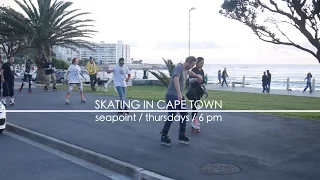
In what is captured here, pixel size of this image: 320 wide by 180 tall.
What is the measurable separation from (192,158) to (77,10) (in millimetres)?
24985

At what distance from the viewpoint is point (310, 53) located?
1180 centimetres

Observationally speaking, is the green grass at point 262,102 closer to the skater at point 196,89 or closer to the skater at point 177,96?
the skater at point 196,89

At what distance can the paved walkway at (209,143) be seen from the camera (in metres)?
6.11

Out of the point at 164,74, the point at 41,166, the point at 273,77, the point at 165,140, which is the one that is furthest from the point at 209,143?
the point at 273,77

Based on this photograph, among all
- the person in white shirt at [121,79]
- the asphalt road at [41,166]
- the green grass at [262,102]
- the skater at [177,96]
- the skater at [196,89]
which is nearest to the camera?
the asphalt road at [41,166]

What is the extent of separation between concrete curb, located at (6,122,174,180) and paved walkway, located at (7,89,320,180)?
215mm

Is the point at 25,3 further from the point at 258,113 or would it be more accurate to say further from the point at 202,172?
the point at 202,172

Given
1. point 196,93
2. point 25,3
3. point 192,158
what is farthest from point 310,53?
point 25,3

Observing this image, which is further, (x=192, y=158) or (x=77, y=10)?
(x=77, y=10)

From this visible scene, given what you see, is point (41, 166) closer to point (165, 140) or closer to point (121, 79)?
point (165, 140)

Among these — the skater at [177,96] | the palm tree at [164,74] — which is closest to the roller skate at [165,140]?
the skater at [177,96]

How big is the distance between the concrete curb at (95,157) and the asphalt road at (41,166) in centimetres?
13

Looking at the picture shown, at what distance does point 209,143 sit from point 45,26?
77.3 ft

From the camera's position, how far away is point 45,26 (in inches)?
1136
